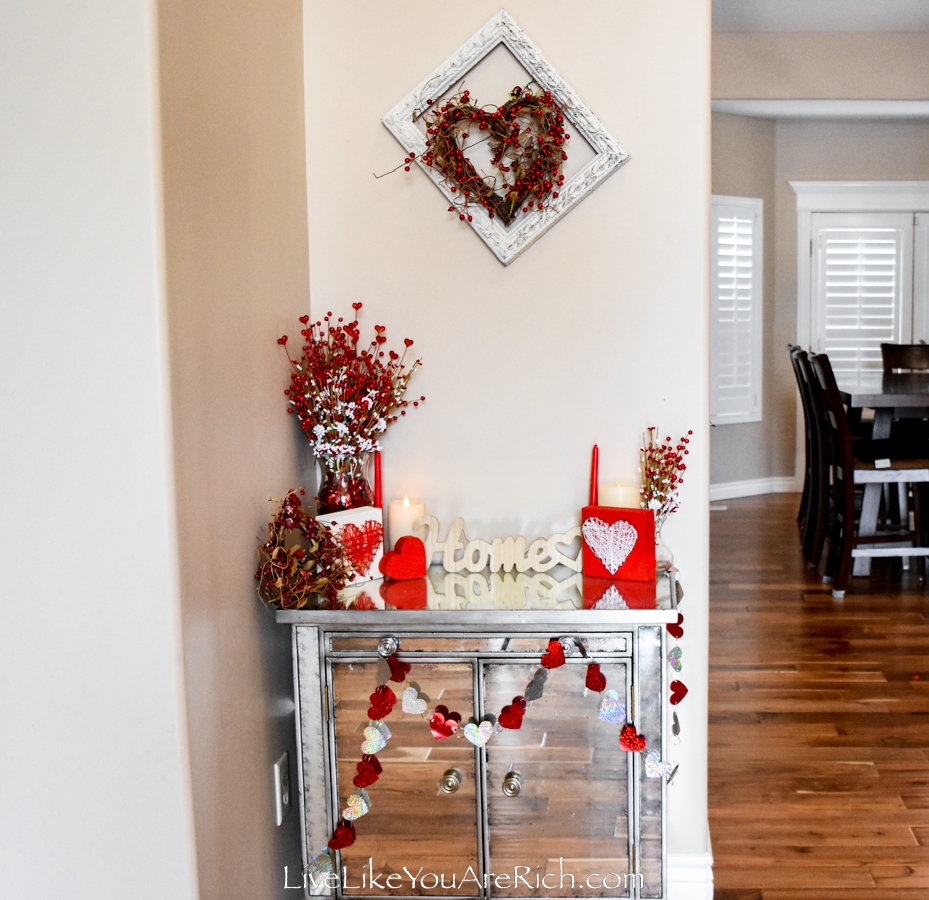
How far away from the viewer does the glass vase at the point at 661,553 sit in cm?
190

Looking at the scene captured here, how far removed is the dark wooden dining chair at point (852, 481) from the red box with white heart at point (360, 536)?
9.83 feet

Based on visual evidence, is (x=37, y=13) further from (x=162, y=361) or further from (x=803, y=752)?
(x=803, y=752)

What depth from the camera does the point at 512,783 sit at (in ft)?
5.68

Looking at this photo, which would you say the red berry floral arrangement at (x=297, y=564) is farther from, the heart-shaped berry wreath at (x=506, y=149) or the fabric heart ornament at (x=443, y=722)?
the heart-shaped berry wreath at (x=506, y=149)

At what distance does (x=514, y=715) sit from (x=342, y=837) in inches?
16.1

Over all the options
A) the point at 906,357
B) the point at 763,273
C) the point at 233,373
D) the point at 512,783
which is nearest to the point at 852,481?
the point at 906,357

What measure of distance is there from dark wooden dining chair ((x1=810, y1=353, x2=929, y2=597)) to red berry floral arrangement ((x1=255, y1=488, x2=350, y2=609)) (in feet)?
10.3

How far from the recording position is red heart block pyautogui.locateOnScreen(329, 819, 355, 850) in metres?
1.73

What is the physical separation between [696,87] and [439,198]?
57 centimetres

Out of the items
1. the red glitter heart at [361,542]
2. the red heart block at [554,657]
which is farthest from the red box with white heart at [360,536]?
the red heart block at [554,657]

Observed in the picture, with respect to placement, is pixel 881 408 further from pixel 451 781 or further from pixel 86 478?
pixel 86 478

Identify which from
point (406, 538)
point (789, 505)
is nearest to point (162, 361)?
point (406, 538)

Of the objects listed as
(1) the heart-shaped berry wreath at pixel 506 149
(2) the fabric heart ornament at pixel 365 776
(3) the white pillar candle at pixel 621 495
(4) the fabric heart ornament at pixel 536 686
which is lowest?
(2) the fabric heart ornament at pixel 365 776

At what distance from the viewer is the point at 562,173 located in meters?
1.94
